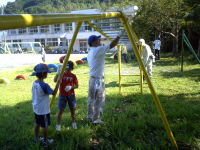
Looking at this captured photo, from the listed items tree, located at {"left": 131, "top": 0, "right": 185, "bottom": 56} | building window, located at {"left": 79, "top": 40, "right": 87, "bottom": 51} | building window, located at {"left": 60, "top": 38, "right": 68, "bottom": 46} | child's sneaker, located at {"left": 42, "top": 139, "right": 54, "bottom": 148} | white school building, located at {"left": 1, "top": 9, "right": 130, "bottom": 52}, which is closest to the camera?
child's sneaker, located at {"left": 42, "top": 139, "right": 54, "bottom": 148}

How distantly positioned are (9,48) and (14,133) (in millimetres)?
22205

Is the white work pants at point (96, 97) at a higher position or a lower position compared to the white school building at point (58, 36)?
lower

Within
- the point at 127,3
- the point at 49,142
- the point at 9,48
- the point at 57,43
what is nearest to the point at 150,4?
the point at 127,3

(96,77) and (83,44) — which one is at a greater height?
(83,44)

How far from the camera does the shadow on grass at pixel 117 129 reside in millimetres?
2934

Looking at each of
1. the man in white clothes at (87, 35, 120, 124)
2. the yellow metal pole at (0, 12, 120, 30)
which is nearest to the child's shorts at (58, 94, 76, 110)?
the man in white clothes at (87, 35, 120, 124)

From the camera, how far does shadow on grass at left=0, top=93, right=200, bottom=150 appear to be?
293 cm

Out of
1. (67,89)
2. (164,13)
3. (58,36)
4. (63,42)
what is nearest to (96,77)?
(67,89)

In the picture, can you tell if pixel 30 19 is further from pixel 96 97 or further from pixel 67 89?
pixel 96 97

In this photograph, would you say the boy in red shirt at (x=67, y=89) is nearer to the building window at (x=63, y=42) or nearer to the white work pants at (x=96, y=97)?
the white work pants at (x=96, y=97)

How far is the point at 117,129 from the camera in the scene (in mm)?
3441

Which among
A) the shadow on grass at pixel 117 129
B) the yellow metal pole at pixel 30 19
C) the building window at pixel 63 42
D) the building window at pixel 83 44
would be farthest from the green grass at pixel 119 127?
the building window at pixel 63 42

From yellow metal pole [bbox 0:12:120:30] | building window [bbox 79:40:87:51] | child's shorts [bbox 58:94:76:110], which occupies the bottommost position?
child's shorts [bbox 58:94:76:110]

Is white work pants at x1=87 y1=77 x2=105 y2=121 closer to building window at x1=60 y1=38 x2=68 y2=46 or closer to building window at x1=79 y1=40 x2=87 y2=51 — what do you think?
building window at x1=79 y1=40 x2=87 y2=51
